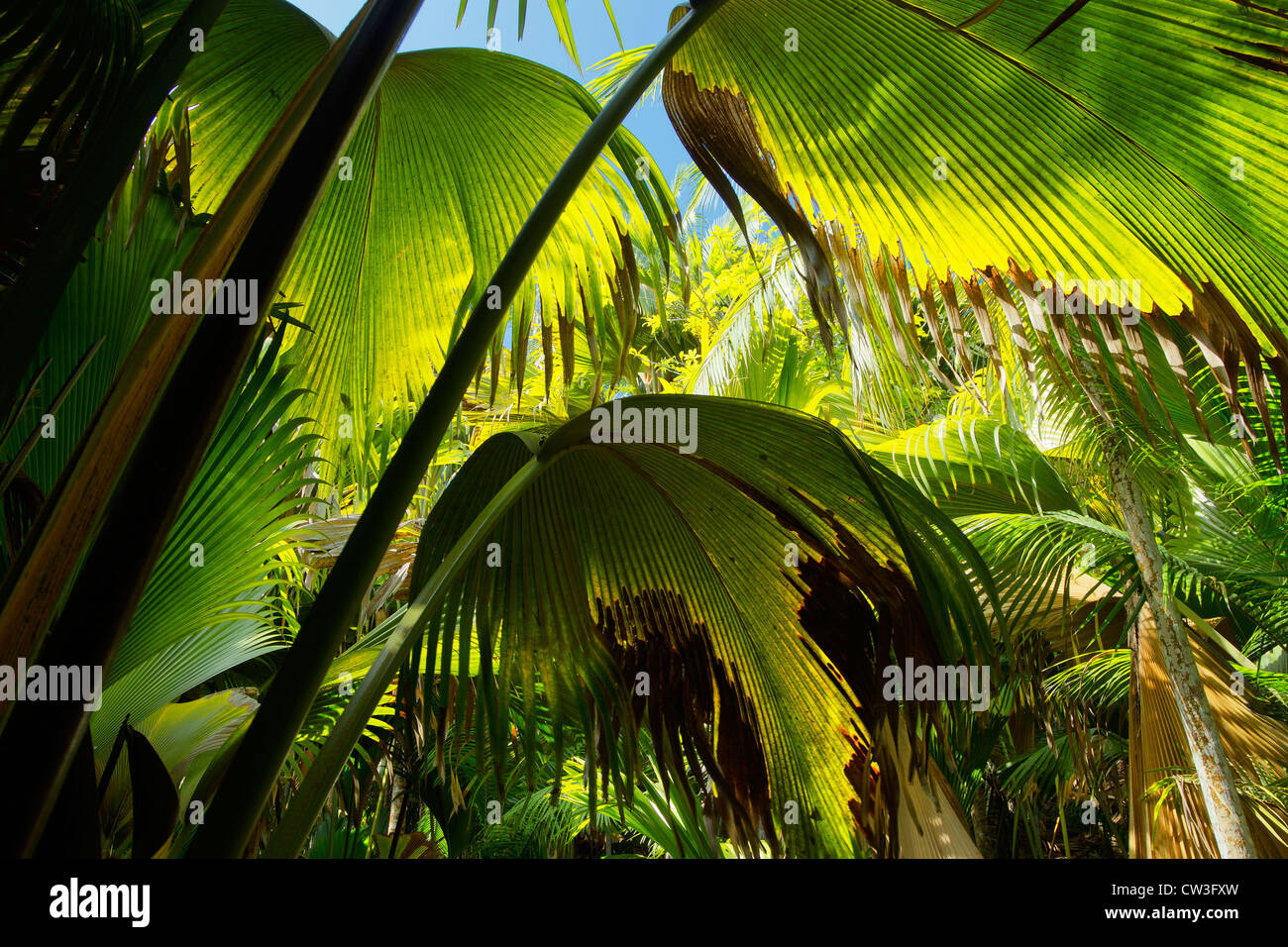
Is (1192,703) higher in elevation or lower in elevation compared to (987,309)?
lower

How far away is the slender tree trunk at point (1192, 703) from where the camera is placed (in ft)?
7.03

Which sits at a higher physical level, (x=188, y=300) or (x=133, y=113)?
(x=133, y=113)

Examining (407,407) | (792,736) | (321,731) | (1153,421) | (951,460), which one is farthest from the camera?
(951,460)

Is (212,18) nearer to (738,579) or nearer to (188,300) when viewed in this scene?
(188,300)

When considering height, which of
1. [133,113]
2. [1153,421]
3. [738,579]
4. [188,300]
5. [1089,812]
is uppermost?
[1153,421]

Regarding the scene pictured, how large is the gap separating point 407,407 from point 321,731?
2.98 ft

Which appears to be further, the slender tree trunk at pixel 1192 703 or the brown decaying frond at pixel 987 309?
the slender tree trunk at pixel 1192 703

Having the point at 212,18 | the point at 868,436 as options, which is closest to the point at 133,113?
the point at 212,18

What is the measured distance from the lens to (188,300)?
500 millimetres

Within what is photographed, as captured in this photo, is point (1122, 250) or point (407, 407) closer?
point (1122, 250)

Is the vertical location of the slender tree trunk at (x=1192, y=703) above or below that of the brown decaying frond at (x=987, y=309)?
below

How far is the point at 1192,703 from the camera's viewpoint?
2236 millimetres

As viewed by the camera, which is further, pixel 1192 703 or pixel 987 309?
pixel 1192 703

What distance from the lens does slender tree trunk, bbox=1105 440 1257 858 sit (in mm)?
2143
